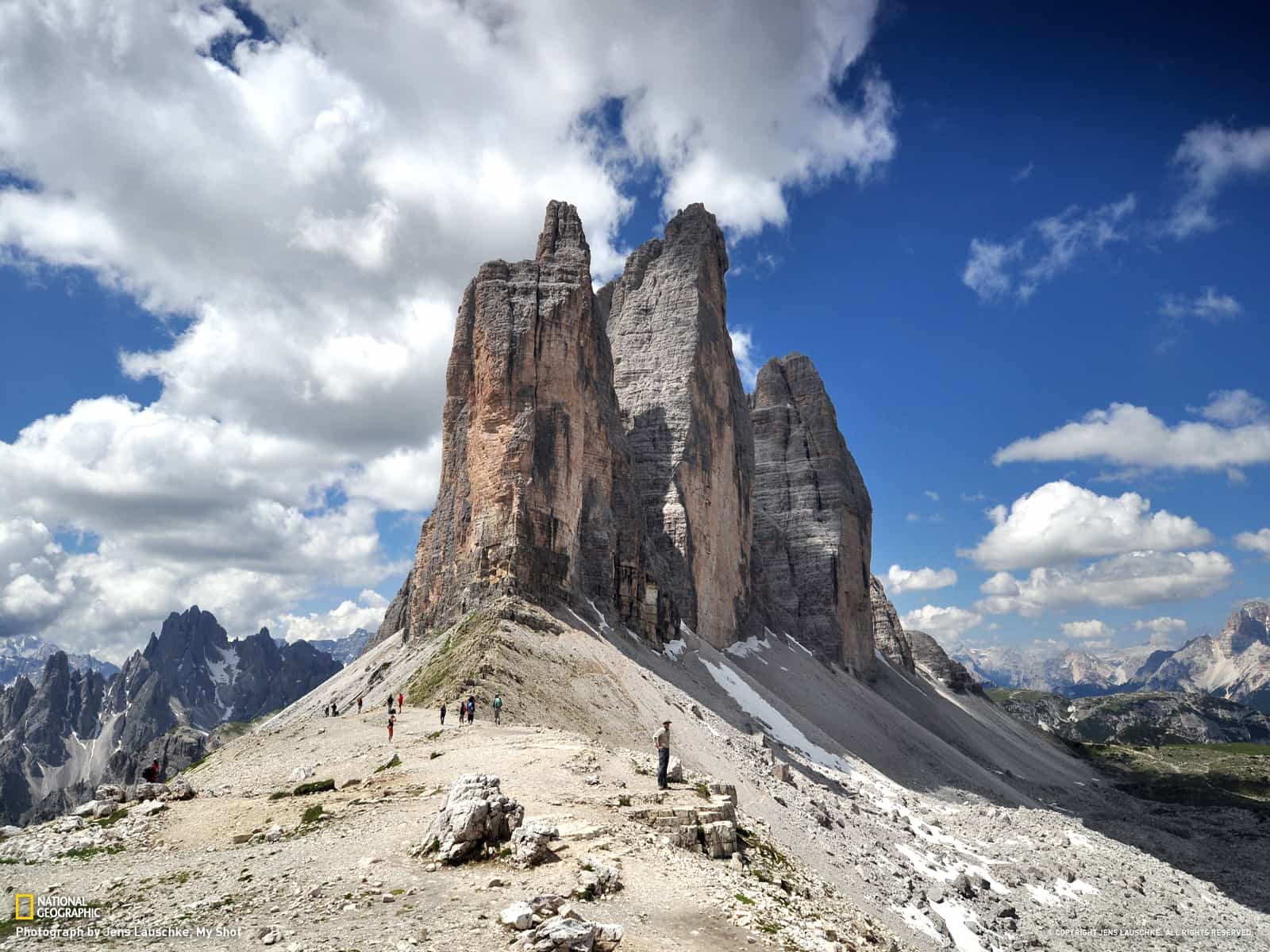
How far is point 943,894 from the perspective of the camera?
3044 cm

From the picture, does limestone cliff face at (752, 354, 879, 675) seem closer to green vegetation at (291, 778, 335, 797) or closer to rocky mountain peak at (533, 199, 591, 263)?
rocky mountain peak at (533, 199, 591, 263)

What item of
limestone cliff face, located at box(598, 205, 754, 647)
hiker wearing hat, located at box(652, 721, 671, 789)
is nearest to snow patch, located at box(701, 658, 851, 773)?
limestone cliff face, located at box(598, 205, 754, 647)

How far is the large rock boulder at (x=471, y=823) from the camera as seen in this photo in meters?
14.8

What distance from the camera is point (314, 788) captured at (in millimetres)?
22109

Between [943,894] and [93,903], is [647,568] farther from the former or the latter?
[93,903]

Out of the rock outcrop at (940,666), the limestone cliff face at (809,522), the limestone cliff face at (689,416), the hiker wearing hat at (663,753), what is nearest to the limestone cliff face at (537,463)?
the limestone cliff face at (689,416)

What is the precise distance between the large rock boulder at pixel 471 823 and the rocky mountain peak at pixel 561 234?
55.5 metres

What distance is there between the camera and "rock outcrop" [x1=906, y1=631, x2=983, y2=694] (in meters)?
138

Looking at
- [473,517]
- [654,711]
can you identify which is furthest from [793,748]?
[473,517]

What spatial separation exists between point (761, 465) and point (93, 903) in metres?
113

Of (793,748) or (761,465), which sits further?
(761,465)

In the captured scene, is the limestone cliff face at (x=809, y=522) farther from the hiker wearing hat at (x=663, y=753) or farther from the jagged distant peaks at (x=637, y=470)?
the hiker wearing hat at (x=663, y=753)

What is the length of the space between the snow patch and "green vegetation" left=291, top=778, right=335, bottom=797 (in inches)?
1575

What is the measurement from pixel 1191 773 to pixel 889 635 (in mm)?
53230
